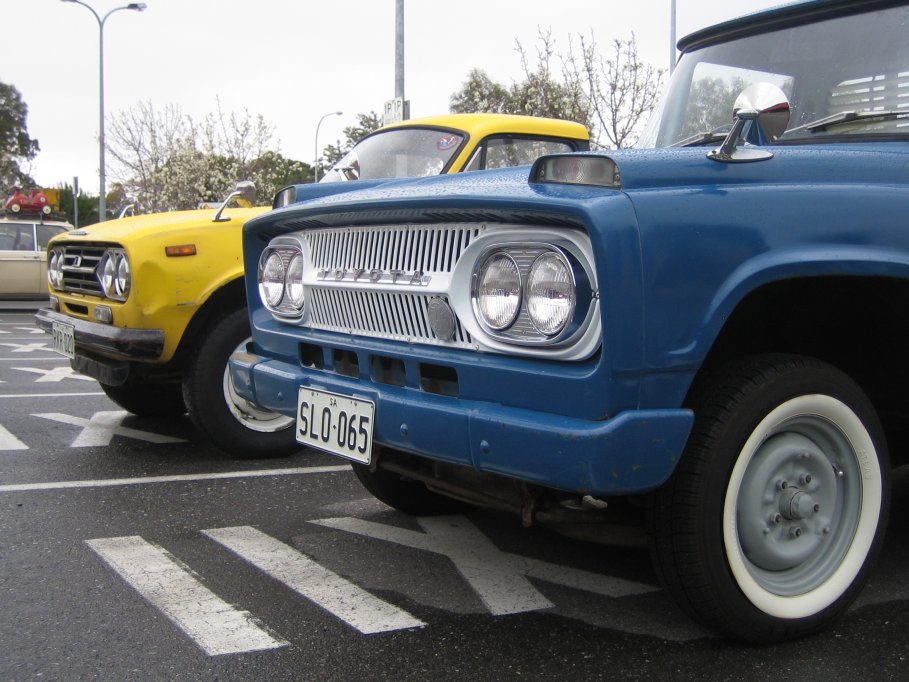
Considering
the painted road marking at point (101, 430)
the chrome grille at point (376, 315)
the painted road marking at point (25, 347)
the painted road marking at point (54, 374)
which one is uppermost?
the chrome grille at point (376, 315)

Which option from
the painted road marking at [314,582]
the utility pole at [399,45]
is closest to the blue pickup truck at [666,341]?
the painted road marking at [314,582]

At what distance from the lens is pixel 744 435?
2602 mm

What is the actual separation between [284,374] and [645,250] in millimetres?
1425

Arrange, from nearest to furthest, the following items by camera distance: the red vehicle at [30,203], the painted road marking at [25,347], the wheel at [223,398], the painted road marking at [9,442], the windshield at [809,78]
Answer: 1. the windshield at [809,78]
2. the wheel at [223,398]
3. the painted road marking at [9,442]
4. the painted road marking at [25,347]
5. the red vehicle at [30,203]

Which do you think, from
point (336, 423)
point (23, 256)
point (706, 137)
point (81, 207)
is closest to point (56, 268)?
point (336, 423)

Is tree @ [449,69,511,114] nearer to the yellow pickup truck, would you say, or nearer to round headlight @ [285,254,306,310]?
the yellow pickup truck

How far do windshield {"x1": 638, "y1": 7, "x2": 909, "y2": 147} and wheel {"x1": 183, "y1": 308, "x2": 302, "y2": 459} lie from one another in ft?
7.53

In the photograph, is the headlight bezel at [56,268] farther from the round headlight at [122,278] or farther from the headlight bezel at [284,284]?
the headlight bezel at [284,284]

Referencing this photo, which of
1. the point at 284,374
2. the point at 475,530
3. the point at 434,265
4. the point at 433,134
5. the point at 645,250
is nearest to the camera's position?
the point at 645,250

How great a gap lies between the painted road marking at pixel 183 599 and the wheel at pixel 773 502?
114 cm

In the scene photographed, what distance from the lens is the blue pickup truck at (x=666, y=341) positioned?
2449 millimetres

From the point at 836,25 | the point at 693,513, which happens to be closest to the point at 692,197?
the point at 693,513

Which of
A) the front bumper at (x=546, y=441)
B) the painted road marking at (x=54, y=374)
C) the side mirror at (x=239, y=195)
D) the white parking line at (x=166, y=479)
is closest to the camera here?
the front bumper at (x=546, y=441)

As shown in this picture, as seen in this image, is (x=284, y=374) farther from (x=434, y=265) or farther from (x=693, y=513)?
(x=693, y=513)
